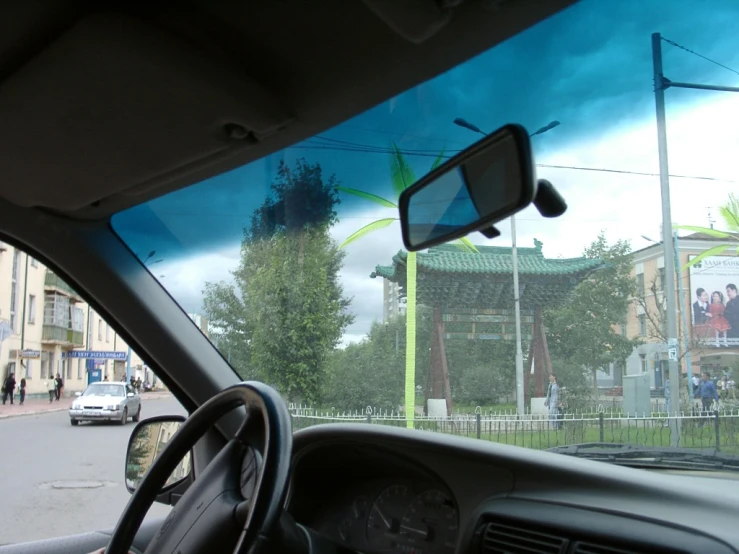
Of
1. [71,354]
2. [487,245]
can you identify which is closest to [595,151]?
[487,245]

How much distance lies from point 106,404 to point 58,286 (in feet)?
4.99

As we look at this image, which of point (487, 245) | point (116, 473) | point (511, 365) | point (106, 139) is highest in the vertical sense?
point (106, 139)

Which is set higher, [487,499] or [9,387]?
[9,387]

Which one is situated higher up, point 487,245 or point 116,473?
point 487,245

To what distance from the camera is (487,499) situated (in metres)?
1.82

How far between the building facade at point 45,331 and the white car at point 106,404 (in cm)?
14

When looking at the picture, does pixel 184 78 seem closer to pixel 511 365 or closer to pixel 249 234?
pixel 249 234

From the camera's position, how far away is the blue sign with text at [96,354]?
286cm

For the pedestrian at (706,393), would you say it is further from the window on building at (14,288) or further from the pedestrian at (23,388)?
the pedestrian at (23,388)

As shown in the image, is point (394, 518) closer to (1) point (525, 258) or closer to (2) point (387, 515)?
(2) point (387, 515)

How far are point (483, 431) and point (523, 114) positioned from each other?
3.55ft

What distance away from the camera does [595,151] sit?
7.55 ft

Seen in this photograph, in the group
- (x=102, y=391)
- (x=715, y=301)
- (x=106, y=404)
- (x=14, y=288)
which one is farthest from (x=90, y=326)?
(x=715, y=301)

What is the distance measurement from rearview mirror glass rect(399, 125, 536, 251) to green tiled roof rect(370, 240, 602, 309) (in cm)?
30
